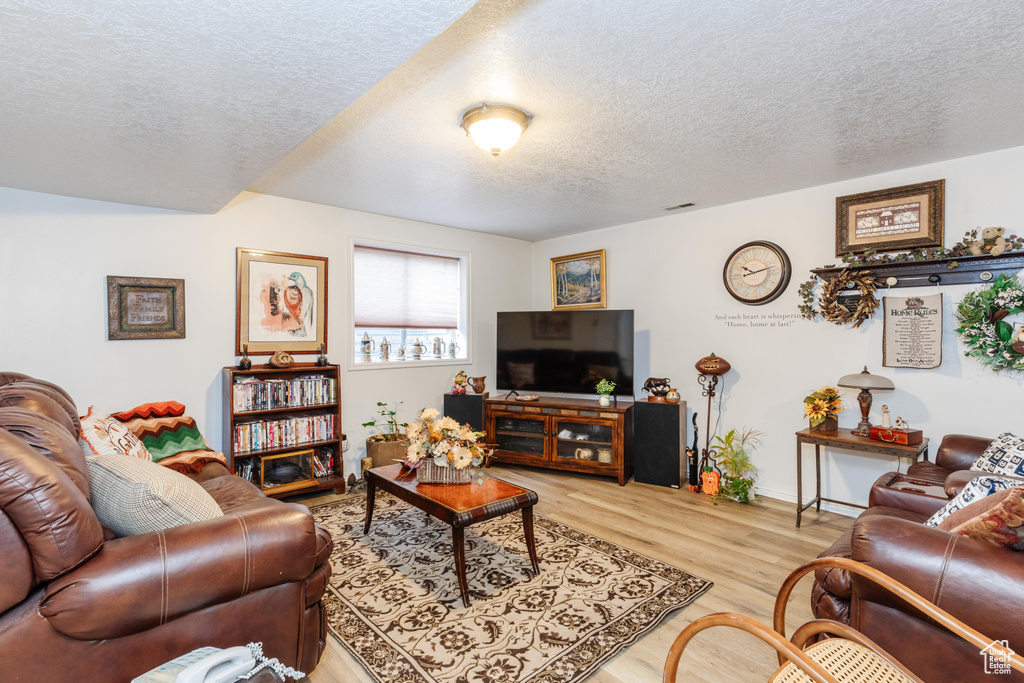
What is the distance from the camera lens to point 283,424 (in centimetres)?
391

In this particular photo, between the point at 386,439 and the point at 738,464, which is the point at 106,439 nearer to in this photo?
the point at 386,439

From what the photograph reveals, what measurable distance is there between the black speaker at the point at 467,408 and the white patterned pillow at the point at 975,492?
147 inches

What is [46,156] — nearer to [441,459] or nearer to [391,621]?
[441,459]

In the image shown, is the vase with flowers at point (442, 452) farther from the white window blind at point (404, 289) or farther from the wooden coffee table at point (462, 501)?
the white window blind at point (404, 289)

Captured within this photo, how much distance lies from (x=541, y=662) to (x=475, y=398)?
3199 mm

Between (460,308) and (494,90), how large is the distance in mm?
3273

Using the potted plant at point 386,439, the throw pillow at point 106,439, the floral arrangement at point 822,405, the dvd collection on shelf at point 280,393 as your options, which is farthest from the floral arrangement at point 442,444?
the floral arrangement at point 822,405

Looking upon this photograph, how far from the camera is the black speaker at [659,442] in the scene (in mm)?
4316

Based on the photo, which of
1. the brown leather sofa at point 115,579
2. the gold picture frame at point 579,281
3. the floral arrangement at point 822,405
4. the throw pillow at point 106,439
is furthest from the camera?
the gold picture frame at point 579,281

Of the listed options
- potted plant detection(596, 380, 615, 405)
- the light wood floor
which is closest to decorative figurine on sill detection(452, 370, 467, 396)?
the light wood floor

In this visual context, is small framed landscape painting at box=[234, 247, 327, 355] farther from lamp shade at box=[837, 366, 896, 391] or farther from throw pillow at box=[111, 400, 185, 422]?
lamp shade at box=[837, 366, 896, 391]

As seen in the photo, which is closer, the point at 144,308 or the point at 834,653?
the point at 834,653

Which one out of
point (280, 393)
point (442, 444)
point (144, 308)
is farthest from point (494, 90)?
point (144, 308)

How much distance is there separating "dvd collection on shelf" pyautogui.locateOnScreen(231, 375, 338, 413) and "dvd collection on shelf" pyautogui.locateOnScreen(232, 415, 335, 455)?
128 mm
